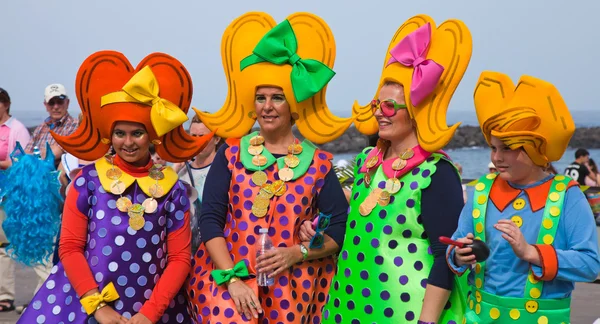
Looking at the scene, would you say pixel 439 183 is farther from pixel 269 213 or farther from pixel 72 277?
pixel 72 277

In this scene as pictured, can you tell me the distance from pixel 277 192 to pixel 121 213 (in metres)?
0.75

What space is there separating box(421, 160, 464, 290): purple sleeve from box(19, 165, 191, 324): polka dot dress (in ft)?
4.20

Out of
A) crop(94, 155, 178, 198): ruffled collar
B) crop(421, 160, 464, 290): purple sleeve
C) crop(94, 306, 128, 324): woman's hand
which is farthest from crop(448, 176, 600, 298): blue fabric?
crop(94, 306, 128, 324): woman's hand

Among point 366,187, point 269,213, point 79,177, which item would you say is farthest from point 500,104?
point 79,177

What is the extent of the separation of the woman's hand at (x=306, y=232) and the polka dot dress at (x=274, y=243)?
0.08 feet

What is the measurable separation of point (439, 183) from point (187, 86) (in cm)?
137

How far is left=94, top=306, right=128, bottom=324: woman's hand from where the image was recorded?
4.05m

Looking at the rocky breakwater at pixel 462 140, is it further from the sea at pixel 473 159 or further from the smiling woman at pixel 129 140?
the smiling woman at pixel 129 140

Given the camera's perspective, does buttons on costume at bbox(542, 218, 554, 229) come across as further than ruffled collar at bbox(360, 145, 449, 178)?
No

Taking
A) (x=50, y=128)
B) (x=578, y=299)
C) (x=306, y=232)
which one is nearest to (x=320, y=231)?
(x=306, y=232)

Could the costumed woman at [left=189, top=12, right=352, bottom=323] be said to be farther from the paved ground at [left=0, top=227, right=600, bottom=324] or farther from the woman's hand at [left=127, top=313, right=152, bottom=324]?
the paved ground at [left=0, top=227, right=600, bottom=324]

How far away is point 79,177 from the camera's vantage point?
13.8 feet

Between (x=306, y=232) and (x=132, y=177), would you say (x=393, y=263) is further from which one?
(x=132, y=177)

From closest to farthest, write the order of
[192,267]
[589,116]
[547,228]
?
[547,228], [192,267], [589,116]
